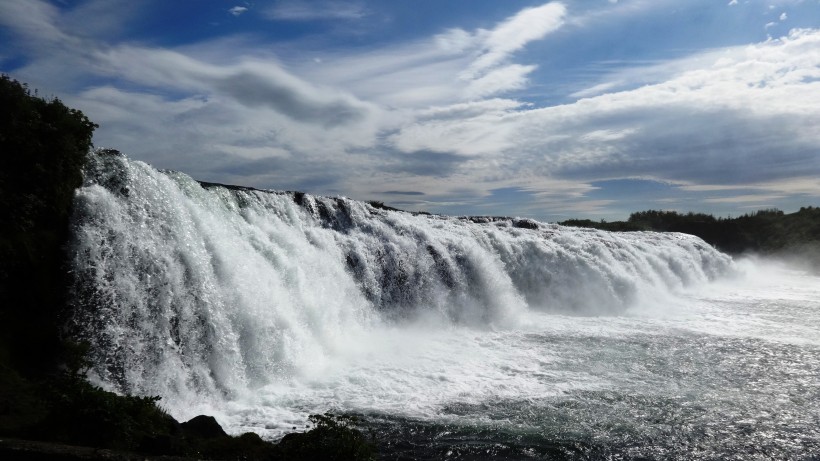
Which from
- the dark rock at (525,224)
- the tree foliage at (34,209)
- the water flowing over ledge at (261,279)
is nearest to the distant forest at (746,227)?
the dark rock at (525,224)

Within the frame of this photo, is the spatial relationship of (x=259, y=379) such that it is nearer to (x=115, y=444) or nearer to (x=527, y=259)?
(x=115, y=444)

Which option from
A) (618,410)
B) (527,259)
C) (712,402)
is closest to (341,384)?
(618,410)

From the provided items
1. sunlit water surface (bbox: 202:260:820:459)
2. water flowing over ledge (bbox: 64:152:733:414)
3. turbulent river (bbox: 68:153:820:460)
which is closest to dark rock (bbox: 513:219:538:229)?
water flowing over ledge (bbox: 64:152:733:414)

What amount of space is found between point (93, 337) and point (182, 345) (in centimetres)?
154

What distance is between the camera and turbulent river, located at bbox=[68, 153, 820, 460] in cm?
852

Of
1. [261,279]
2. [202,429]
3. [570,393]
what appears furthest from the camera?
[261,279]

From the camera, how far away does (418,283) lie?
18.7 meters

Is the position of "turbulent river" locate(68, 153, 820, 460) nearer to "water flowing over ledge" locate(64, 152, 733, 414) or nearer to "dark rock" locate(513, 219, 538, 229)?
Answer: "water flowing over ledge" locate(64, 152, 733, 414)

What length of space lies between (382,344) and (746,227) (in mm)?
60603

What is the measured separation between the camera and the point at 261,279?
12516 millimetres

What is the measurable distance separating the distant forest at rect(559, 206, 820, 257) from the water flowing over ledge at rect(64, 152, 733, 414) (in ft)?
132

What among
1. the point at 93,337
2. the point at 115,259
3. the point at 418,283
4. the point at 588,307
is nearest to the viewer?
the point at 93,337

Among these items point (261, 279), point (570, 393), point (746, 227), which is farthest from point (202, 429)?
point (746, 227)

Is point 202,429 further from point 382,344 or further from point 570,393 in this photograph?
point 382,344
